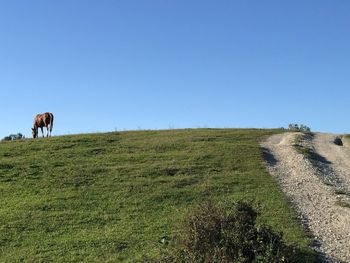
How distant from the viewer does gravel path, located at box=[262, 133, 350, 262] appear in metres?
15.4

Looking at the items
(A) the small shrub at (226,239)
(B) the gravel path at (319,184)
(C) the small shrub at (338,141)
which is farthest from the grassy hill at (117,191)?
(C) the small shrub at (338,141)

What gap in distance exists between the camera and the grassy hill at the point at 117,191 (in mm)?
15039

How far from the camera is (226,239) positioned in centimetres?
1218

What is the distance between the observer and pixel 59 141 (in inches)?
1337

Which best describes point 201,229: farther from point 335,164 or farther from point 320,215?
point 335,164

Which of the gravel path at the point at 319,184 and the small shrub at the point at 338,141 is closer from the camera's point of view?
the gravel path at the point at 319,184

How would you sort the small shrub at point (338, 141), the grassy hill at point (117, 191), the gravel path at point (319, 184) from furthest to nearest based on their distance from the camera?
the small shrub at point (338, 141) < the gravel path at point (319, 184) < the grassy hill at point (117, 191)

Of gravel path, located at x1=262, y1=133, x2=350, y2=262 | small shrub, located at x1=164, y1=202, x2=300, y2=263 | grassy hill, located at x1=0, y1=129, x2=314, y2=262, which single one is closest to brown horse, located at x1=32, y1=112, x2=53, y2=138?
grassy hill, located at x1=0, y1=129, x2=314, y2=262

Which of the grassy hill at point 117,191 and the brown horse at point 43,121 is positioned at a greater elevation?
the brown horse at point 43,121


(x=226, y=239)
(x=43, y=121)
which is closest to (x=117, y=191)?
(x=226, y=239)

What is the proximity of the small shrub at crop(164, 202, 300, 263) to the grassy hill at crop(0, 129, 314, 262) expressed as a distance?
4.47ft

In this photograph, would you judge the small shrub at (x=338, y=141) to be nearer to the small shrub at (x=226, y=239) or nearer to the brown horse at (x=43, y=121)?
Answer: the brown horse at (x=43, y=121)

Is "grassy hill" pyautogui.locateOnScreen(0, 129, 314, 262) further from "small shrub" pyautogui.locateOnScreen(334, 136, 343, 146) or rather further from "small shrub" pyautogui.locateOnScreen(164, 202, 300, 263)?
"small shrub" pyautogui.locateOnScreen(334, 136, 343, 146)

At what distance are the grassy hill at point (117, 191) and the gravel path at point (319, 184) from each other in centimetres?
69
